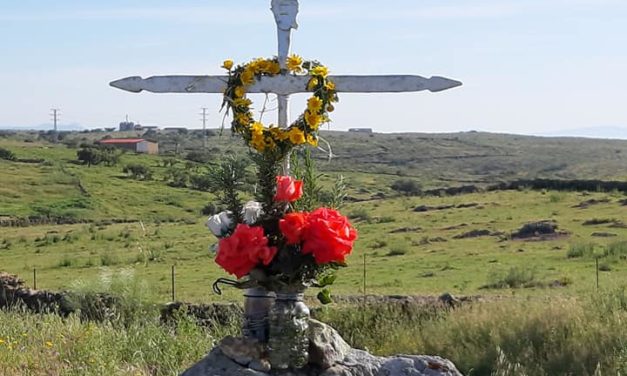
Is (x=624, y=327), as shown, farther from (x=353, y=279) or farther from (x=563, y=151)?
(x=563, y=151)

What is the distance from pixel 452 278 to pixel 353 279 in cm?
224

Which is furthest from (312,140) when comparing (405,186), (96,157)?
(96,157)

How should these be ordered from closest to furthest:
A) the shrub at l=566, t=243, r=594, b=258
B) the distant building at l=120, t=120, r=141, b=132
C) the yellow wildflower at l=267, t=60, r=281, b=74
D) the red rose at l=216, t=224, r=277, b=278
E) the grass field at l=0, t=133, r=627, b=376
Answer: the red rose at l=216, t=224, r=277, b=278 < the yellow wildflower at l=267, t=60, r=281, b=74 < the grass field at l=0, t=133, r=627, b=376 < the shrub at l=566, t=243, r=594, b=258 < the distant building at l=120, t=120, r=141, b=132

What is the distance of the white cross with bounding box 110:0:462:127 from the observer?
836 cm

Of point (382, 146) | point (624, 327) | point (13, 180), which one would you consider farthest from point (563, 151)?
point (624, 327)

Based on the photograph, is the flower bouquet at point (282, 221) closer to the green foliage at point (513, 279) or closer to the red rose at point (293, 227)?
the red rose at point (293, 227)

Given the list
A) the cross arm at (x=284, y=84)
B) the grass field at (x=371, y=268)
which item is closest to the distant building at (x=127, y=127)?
the grass field at (x=371, y=268)

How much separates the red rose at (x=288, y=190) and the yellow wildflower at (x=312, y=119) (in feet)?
1.23

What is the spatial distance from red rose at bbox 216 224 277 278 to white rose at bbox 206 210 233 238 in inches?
16.6

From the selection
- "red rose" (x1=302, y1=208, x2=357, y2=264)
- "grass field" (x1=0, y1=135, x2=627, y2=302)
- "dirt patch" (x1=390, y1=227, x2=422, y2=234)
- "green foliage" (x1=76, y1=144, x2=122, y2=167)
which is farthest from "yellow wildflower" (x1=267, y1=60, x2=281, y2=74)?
"green foliage" (x1=76, y1=144, x2=122, y2=167)

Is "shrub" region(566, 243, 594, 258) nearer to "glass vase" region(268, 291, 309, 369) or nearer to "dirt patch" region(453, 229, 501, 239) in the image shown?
"dirt patch" region(453, 229, 501, 239)

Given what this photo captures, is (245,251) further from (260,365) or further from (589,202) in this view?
(589,202)

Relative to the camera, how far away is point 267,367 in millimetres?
7594

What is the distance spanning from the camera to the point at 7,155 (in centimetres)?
8169
